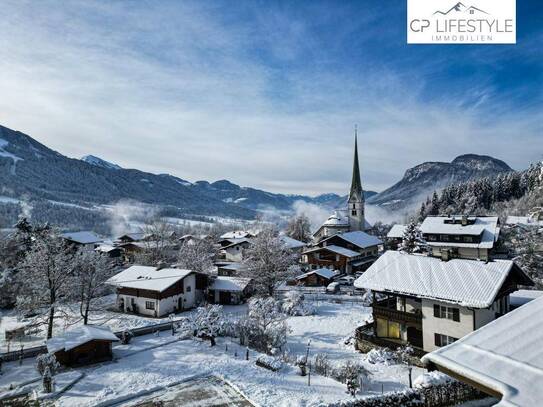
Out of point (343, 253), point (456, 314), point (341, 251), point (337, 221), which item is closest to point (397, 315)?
point (456, 314)

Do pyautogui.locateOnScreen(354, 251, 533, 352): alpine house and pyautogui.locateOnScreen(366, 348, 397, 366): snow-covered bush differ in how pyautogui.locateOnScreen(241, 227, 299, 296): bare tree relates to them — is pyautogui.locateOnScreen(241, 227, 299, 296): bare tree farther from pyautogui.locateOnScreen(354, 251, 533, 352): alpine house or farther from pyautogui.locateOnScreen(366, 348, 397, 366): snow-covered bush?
pyautogui.locateOnScreen(366, 348, 397, 366): snow-covered bush

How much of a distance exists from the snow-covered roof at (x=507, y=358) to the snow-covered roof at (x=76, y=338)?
27.2 metres

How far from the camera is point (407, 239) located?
59.1m

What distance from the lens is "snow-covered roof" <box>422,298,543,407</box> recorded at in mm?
4461

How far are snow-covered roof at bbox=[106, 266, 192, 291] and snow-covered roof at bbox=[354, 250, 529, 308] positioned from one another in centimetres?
2463

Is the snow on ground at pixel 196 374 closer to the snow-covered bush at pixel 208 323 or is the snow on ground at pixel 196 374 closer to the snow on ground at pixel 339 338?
the snow-covered bush at pixel 208 323

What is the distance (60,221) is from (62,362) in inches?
7126

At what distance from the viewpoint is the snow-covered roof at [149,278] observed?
4269cm

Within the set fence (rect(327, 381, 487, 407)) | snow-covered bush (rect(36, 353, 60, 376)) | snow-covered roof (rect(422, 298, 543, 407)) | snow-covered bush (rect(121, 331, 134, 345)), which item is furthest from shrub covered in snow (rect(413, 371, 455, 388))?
snow-covered bush (rect(121, 331, 134, 345))

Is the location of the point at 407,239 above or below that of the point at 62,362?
above

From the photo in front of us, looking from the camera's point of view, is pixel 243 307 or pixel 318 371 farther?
pixel 243 307

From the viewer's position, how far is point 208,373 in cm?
2320

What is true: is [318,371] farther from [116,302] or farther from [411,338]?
[116,302]

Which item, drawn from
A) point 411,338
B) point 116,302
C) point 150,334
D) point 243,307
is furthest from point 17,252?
point 411,338
